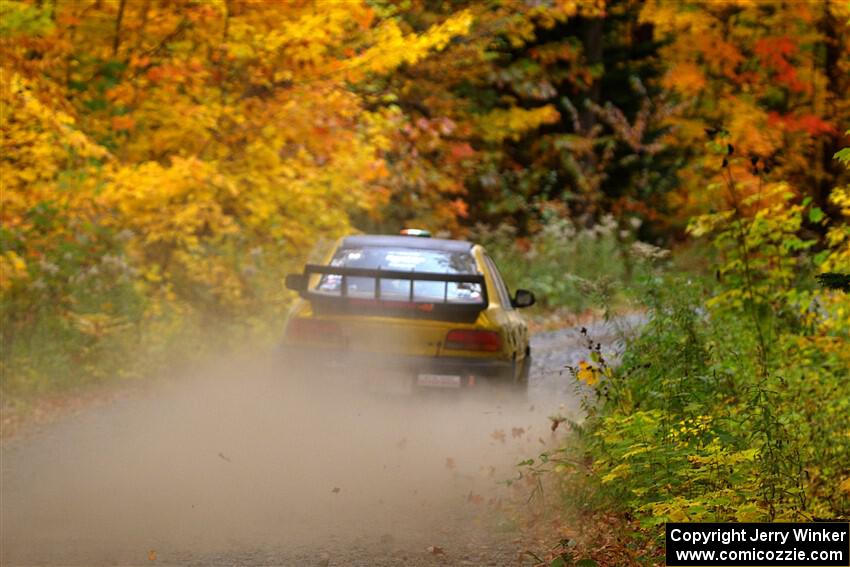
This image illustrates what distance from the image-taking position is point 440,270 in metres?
12.3

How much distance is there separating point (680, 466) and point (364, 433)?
4166mm

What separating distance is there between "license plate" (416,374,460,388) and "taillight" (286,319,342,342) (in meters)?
0.81

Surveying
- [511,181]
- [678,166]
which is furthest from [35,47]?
[678,166]

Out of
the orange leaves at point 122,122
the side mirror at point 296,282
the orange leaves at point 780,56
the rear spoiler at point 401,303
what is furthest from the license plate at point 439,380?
the orange leaves at point 780,56

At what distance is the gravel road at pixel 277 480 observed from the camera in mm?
7762

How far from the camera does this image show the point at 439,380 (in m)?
11.4

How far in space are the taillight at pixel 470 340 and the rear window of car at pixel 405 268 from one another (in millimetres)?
374

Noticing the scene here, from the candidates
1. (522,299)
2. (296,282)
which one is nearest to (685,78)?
(522,299)

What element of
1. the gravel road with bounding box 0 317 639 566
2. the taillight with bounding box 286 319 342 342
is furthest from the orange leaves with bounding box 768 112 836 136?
the taillight with bounding box 286 319 342 342

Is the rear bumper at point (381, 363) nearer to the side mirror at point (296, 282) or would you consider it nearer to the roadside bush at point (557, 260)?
the side mirror at point (296, 282)

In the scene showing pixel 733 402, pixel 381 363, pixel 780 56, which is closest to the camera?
pixel 733 402

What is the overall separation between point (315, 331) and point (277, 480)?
208 cm

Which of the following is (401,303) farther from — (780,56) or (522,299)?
(780,56)

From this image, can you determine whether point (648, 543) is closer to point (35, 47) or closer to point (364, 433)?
point (364, 433)
